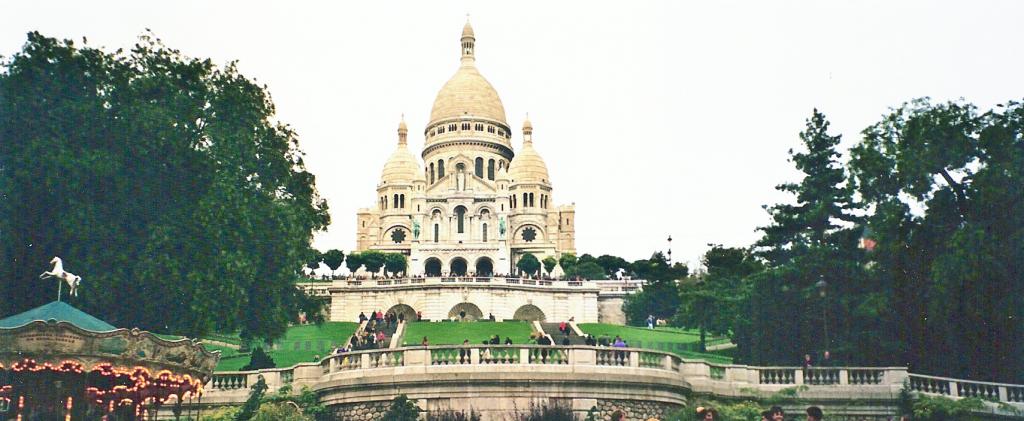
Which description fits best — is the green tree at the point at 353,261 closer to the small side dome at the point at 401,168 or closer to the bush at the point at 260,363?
the small side dome at the point at 401,168

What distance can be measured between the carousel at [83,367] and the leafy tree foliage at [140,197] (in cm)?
869

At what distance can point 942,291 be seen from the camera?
3353 cm

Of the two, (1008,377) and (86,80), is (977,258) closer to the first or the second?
(1008,377)

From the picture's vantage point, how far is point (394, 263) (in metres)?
93.5

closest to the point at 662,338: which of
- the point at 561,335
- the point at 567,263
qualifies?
the point at 561,335

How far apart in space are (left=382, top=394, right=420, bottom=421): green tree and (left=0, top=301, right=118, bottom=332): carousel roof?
615 cm

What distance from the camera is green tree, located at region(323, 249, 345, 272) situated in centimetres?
8944

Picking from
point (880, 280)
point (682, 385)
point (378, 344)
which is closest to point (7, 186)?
point (378, 344)

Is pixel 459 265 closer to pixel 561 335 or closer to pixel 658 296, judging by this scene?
pixel 658 296

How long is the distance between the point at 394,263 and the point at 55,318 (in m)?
71.0

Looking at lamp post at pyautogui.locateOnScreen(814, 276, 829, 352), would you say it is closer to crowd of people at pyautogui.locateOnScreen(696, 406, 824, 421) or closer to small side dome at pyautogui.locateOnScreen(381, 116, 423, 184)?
crowd of people at pyautogui.locateOnScreen(696, 406, 824, 421)

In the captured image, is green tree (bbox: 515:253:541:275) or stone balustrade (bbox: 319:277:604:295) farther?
green tree (bbox: 515:253:541:275)

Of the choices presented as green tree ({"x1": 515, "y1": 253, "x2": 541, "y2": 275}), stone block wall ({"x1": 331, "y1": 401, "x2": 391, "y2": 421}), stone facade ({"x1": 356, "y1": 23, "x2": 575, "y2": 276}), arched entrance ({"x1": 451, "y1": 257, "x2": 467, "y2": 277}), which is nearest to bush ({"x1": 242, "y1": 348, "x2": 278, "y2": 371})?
stone block wall ({"x1": 331, "y1": 401, "x2": 391, "y2": 421})

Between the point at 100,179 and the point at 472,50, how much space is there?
103518 millimetres
